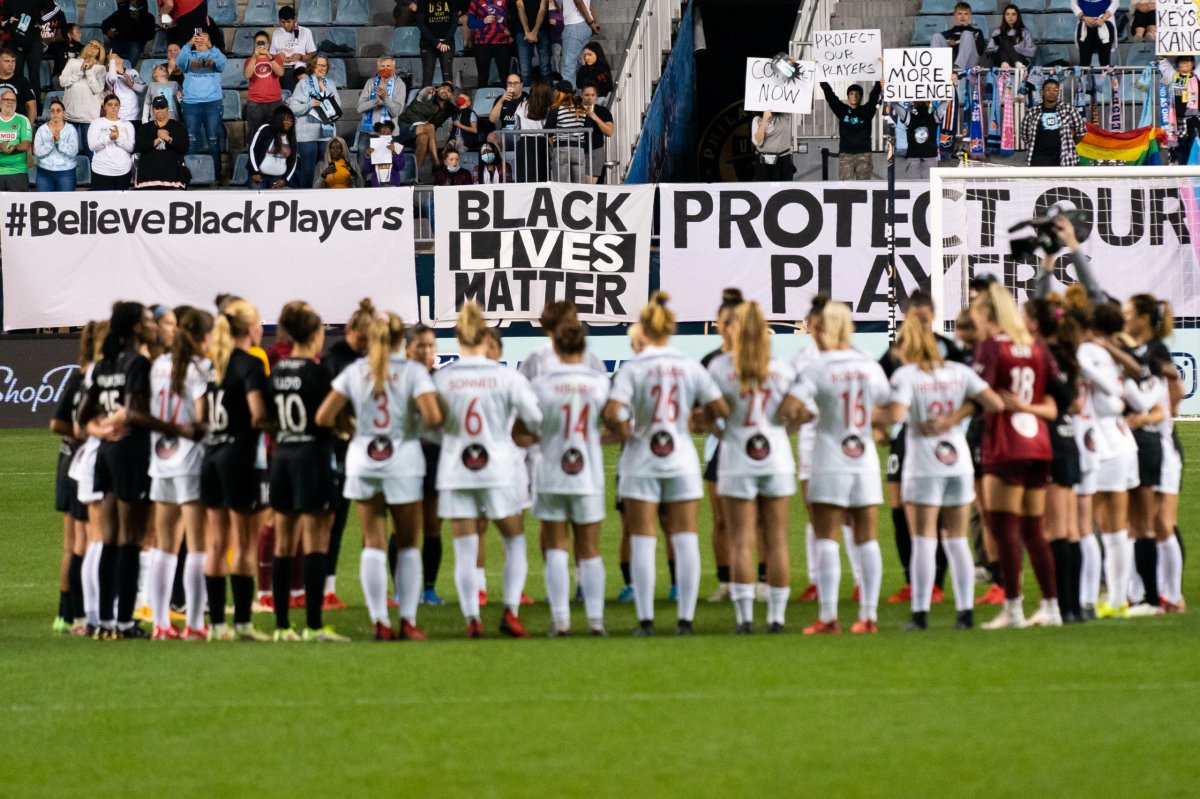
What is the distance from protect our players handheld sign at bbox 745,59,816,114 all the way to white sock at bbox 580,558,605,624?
12.9 m

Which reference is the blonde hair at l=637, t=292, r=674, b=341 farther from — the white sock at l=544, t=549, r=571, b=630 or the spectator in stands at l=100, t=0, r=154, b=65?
the spectator in stands at l=100, t=0, r=154, b=65

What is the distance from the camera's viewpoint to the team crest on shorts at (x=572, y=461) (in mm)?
10359

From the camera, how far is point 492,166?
24.7 meters

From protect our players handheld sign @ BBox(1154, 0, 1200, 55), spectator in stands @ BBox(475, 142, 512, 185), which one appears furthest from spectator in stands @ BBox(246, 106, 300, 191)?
protect our players handheld sign @ BBox(1154, 0, 1200, 55)

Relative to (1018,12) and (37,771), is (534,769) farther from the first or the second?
(1018,12)

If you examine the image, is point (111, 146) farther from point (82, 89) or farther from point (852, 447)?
point (852, 447)

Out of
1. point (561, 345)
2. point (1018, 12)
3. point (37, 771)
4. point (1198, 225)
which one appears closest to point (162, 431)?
point (561, 345)

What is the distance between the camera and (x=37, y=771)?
7785mm

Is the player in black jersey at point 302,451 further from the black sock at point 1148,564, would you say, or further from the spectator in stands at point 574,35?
the spectator in stands at point 574,35

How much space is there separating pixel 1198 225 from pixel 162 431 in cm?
1519

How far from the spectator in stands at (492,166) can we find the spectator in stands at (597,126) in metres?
1.12

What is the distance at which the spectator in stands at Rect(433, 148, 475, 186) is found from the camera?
2452cm

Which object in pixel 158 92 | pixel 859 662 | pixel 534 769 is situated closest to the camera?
pixel 534 769

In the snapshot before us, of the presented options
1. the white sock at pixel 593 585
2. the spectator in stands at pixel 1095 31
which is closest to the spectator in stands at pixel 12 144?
the spectator in stands at pixel 1095 31
